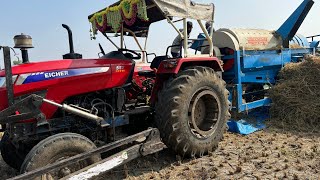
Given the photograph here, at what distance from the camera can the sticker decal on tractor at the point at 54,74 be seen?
363 centimetres

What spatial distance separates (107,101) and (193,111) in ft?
3.84

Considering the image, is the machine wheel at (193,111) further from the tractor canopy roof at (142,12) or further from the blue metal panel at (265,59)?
the blue metal panel at (265,59)

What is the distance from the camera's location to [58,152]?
11.0 feet

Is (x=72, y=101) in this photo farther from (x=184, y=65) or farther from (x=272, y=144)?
(x=272, y=144)

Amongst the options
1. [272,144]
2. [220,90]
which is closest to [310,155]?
[272,144]

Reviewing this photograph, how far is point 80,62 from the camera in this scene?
13.5 ft

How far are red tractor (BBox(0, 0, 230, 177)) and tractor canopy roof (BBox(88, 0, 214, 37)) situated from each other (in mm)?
15

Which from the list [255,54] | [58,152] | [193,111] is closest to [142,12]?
[193,111]

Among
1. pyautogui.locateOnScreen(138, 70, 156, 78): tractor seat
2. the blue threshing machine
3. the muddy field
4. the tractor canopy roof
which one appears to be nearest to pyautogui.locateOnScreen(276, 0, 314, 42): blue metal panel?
the blue threshing machine

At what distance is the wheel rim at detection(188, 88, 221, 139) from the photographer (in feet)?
14.7

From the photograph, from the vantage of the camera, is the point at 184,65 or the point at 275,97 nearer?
the point at 184,65

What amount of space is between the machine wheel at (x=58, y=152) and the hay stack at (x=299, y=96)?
4000mm

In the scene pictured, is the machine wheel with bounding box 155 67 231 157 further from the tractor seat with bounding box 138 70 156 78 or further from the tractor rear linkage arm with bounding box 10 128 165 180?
the tractor seat with bounding box 138 70 156 78

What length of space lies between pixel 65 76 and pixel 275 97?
432cm
